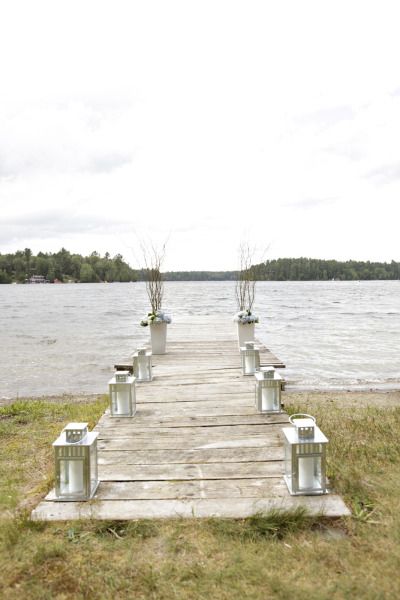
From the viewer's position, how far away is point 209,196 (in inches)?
776

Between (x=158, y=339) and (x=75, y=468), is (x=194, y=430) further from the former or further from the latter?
(x=158, y=339)

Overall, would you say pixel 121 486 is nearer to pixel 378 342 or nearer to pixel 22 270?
pixel 378 342

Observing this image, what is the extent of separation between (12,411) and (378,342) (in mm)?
12722

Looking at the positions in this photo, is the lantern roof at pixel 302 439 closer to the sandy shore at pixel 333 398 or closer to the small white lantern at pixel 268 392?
the small white lantern at pixel 268 392

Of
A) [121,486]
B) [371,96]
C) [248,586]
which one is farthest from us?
[371,96]

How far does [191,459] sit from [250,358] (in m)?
2.25

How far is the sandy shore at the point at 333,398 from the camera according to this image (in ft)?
21.4

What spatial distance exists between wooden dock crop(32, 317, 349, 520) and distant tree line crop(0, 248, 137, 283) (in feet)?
295

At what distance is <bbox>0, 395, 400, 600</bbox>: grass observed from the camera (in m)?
1.76

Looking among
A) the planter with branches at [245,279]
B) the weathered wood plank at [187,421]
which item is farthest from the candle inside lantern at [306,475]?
the planter with branches at [245,279]

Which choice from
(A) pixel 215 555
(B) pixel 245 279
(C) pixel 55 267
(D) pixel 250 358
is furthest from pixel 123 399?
(C) pixel 55 267

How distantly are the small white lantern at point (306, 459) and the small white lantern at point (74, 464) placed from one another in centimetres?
111

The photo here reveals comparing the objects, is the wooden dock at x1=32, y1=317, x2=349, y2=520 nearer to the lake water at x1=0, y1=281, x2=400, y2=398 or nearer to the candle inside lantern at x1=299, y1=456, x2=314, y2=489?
the candle inside lantern at x1=299, y1=456, x2=314, y2=489

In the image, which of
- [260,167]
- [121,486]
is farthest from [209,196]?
[121,486]
